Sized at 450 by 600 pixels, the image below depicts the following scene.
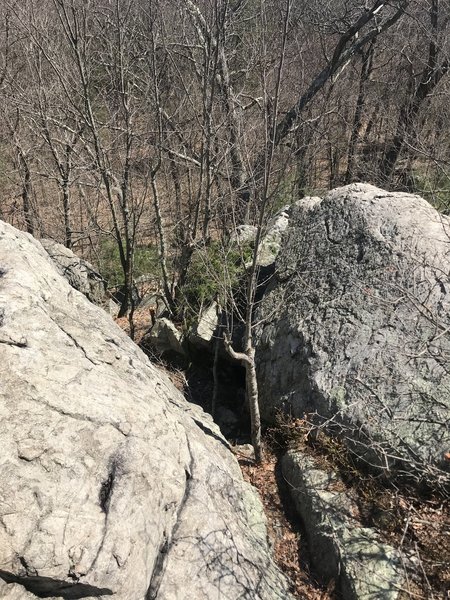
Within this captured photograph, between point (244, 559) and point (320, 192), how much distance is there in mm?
11912

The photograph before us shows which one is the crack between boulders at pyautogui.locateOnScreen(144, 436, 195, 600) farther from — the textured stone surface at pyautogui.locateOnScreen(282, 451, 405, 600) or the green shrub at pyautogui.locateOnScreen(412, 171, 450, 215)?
the green shrub at pyautogui.locateOnScreen(412, 171, 450, 215)

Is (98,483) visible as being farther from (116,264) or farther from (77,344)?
(116,264)

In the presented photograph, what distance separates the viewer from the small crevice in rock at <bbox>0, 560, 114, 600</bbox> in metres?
3.67

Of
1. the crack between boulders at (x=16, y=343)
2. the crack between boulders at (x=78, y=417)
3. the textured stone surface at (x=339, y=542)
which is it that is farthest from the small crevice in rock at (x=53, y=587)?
the textured stone surface at (x=339, y=542)

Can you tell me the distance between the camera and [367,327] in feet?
23.7

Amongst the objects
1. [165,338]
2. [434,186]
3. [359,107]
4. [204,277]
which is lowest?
[165,338]

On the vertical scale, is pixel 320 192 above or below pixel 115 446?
above

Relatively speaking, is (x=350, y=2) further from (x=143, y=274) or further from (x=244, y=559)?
(x=244, y=559)

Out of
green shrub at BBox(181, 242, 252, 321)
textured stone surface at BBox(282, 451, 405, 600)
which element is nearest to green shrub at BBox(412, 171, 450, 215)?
green shrub at BBox(181, 242, 252, 321)

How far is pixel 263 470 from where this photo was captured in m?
A: 7.16

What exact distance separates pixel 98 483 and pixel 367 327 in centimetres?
449

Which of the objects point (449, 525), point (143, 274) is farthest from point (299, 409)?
point (143, 274)

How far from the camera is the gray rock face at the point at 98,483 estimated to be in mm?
3805

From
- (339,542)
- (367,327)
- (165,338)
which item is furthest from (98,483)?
(165,338)
